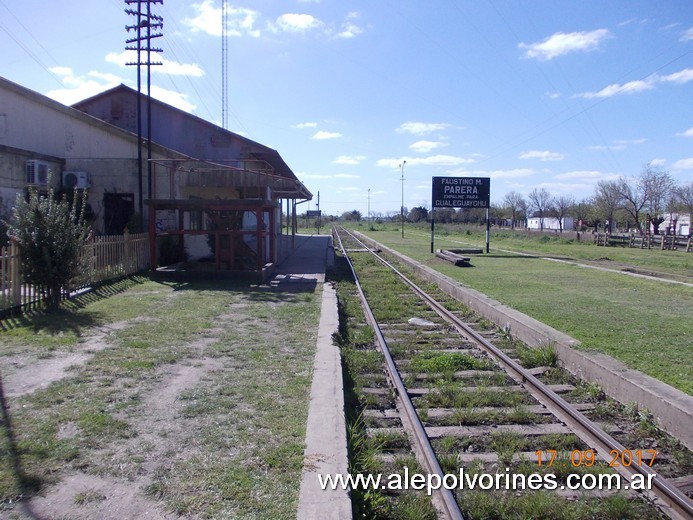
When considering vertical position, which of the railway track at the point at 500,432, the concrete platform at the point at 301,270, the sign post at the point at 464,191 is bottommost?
the railway track at the point at 500,432

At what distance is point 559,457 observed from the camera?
185 inches

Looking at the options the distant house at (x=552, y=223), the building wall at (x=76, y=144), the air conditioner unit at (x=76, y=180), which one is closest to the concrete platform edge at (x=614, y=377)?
the building wall at (x=76, y=144)

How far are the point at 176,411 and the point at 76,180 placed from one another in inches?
629

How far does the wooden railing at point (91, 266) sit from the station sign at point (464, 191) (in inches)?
708

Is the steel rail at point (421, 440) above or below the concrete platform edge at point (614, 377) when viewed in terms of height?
below

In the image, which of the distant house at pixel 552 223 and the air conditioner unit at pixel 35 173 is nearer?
the air conditioner unit at pixel 35 173

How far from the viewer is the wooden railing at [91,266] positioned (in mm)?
9758

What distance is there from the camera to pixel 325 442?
15.1 ft

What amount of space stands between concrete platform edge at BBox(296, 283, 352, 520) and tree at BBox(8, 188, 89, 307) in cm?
540

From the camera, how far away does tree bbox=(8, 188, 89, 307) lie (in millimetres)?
10109

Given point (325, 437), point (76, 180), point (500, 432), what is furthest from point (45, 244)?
point (76, 180)

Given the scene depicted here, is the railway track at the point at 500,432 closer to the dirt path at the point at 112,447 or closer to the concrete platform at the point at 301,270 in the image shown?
the dirt path at the point at 112,447

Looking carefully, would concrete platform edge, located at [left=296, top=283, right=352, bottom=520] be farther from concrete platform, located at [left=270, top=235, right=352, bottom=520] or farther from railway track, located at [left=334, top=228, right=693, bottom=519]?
railway track, located at [left=334, top=228, right=693, bottom=519]

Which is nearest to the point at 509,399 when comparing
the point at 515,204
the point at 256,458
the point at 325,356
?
the point at 325,356
